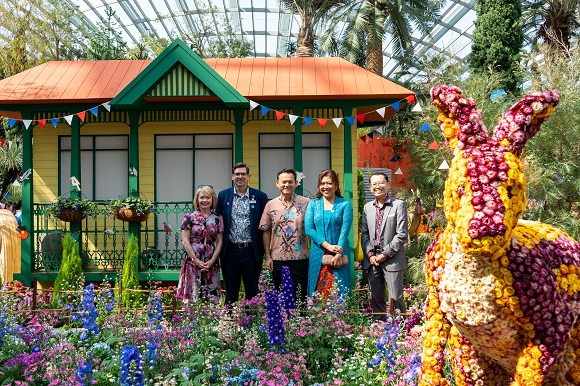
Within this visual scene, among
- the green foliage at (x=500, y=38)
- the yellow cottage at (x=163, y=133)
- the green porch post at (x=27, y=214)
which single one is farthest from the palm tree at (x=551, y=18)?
the green porch post at (x=27, y=214)

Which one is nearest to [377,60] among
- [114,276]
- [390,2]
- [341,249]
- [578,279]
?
[390,2]

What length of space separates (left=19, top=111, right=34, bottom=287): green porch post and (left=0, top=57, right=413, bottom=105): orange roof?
61 cm

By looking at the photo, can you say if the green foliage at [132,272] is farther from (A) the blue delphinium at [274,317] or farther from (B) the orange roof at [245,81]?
(A) the blue delphinium at [274,317]

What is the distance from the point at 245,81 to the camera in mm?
10523

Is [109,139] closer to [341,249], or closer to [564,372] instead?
[341,249]

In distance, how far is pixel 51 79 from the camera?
10.8 meters

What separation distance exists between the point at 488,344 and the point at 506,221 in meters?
0.66

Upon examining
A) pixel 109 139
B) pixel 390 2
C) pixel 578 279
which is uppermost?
pixel 390 2

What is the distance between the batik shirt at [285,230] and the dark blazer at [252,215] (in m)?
0.10

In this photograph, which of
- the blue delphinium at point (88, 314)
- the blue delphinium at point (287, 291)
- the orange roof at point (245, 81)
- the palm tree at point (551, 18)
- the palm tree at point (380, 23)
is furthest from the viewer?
the palm tree at point (551, 18)

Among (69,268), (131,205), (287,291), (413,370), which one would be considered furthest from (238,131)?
(413,370)

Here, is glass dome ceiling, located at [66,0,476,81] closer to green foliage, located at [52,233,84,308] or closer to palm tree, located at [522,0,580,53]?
palm tree, located at [522,0,580,53]

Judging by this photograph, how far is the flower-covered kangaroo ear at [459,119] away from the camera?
268 cm

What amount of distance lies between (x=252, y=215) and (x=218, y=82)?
11.6 feet
